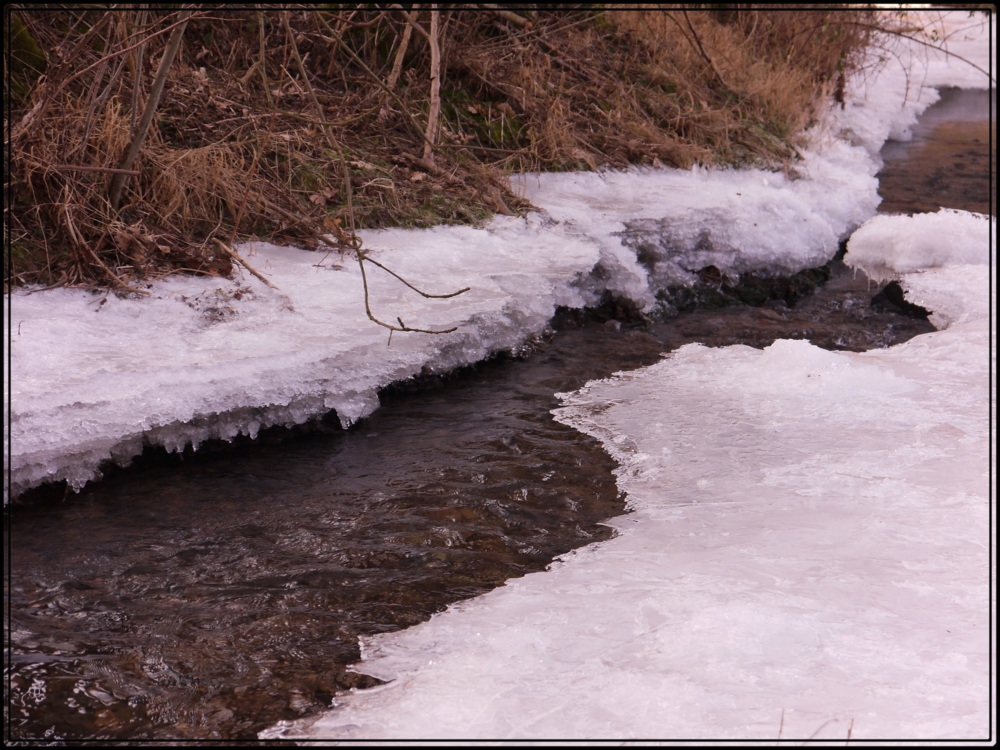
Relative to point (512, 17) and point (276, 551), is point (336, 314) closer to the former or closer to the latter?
point (276, 551)

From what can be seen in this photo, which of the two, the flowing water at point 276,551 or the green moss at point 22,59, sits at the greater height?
the green moss at point 22,59

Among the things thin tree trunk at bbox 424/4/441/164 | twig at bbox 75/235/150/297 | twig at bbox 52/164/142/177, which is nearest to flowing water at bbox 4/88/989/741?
twig at bbox 75/235/150/297

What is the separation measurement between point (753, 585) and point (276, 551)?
1.54m

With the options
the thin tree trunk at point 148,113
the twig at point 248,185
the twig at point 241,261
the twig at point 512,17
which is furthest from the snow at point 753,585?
the twig at point 512,17

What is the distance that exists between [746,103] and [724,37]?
1.03 metres

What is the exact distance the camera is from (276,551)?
2.99 meters

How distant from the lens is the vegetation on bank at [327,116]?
14.1 feet

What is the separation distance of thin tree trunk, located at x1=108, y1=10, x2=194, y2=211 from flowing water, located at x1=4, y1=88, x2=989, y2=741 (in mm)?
1600

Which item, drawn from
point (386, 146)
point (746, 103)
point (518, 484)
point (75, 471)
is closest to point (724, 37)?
point (746, 103)

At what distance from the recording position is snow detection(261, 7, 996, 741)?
2133 mm

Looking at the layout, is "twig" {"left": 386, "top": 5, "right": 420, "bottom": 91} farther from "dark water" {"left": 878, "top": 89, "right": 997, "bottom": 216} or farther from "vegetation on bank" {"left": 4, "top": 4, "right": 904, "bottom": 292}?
"dark water" {"left": 878, "top": 89, "right": 997, "bottom": 216}

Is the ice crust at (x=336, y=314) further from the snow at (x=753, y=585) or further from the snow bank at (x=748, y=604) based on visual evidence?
the snow bank at (x=748, y=604)

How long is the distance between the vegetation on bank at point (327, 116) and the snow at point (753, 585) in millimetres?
1955

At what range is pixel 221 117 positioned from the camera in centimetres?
534
